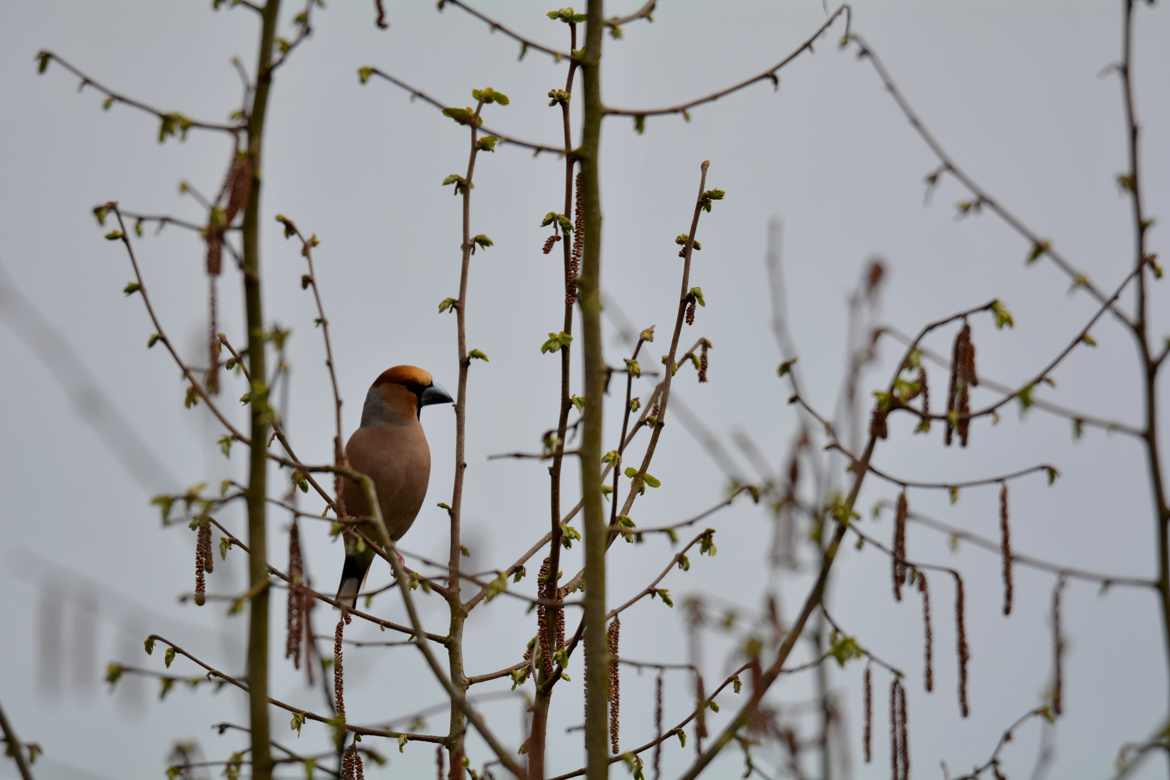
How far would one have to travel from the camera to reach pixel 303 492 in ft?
16.1

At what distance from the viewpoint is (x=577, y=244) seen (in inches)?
156

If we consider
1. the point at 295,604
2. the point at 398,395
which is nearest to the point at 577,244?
the point at 295,604

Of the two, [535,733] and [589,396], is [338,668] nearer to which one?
[535,733]

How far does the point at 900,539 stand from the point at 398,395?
4.35 meters

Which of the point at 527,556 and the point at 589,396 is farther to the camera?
the point at 527,556

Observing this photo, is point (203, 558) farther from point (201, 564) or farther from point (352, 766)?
point (352, 766)

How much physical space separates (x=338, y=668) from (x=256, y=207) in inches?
65.8

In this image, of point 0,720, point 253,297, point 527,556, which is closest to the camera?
point 253,297

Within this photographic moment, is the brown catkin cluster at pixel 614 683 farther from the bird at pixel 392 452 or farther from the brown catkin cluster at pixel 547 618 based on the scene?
the bird at pixel 392 452

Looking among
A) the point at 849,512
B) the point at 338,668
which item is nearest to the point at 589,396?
the point at 849,512

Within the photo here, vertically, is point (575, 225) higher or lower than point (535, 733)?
higher

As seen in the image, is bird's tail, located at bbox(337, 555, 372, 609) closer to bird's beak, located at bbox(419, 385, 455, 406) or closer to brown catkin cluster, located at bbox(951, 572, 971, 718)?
bird's beak, located at bbox(419, 385, 455, 406)

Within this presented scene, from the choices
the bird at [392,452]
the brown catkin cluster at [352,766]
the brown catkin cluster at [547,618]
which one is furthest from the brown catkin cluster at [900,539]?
the bird at [392,452]

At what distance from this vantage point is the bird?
279 inches
